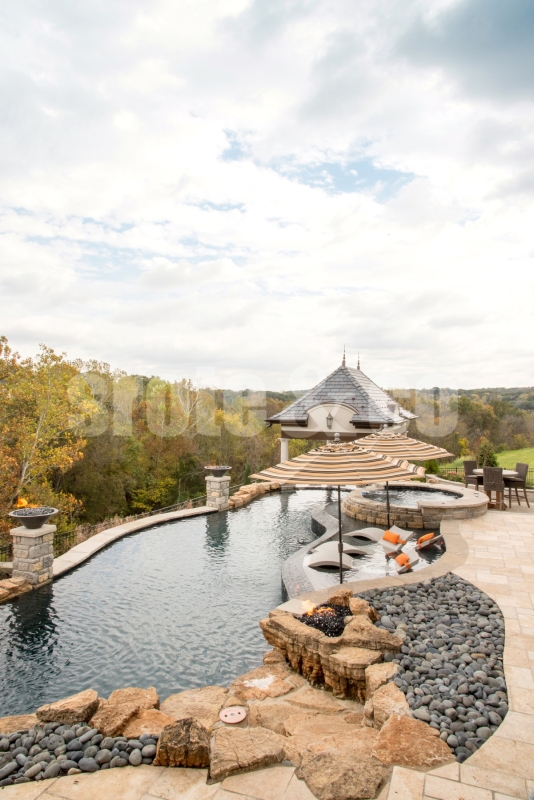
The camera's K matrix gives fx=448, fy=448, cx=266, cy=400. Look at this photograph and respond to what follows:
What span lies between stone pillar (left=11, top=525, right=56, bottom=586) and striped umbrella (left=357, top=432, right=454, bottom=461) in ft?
22.2

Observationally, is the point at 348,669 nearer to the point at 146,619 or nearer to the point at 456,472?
the point at 146,619

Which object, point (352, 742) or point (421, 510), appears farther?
point (421, 510)

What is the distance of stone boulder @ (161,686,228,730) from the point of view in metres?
4.07

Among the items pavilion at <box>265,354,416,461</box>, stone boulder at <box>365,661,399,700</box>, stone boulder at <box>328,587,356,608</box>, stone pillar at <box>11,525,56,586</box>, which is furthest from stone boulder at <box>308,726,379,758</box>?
pavilion at <box>265,354,416,461</box>

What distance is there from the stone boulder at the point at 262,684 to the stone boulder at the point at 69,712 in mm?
1380

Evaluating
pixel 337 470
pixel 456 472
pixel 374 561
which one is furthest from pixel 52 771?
pixel 456 472

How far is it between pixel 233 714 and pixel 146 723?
774mm

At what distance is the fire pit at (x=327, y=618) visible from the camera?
5152mm

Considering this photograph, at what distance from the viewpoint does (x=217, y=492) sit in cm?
1355

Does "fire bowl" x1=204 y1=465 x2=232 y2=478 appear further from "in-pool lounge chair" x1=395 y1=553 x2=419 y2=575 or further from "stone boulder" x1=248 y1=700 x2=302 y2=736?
"stone boulder" x1=248 y1=700 x2=302 y2=736

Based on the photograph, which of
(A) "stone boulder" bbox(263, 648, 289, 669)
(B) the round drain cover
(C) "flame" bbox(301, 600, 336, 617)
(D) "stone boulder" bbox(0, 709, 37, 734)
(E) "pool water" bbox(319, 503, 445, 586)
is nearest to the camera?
(D) "stone boulder" bbox(0, 709, 37, 734)

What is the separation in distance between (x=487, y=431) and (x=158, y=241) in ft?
114

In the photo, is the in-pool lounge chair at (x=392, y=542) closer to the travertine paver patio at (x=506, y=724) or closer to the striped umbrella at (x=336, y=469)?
the travertine paver patio at (x=506, y=724)

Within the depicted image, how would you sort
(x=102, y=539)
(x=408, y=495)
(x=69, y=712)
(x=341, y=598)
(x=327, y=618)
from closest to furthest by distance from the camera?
(x=69, y=712) < (x=327, y=618) < (x=341, y=598) < (x=102, y=539) < (x=408, y=495)
